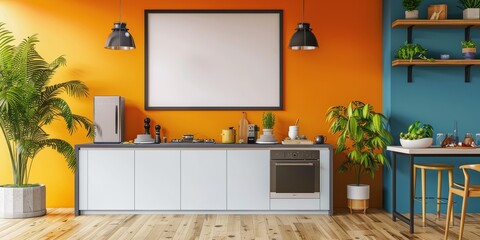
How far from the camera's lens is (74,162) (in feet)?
21.6

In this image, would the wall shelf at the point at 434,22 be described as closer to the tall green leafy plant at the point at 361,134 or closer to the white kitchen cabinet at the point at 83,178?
the tall green leafy plant at the point at 361,134

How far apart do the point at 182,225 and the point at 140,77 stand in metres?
2.02

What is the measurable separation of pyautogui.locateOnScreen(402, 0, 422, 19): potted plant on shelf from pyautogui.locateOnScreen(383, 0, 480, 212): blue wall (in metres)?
0.17

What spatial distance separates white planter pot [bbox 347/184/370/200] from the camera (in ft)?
22.0

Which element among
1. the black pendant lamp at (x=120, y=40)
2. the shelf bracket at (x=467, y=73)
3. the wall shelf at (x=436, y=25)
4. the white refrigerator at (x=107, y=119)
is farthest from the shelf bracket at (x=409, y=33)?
the white refrigerator at (x=107, y=119)

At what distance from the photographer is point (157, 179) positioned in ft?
21.8

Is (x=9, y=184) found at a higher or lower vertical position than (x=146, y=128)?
lower

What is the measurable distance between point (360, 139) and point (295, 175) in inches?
31.7

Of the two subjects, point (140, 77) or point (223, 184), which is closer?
point (223, 184)

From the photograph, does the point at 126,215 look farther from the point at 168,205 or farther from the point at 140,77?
the point at 140,77

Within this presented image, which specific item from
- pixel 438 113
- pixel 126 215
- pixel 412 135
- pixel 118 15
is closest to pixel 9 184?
pixel 126 215

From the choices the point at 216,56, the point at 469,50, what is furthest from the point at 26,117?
the point at 469,50

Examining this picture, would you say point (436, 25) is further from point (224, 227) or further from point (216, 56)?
point (224, 227)

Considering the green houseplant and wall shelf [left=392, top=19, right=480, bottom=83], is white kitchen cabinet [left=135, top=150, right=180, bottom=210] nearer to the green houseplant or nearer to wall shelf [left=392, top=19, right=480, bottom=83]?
the green houseplant
